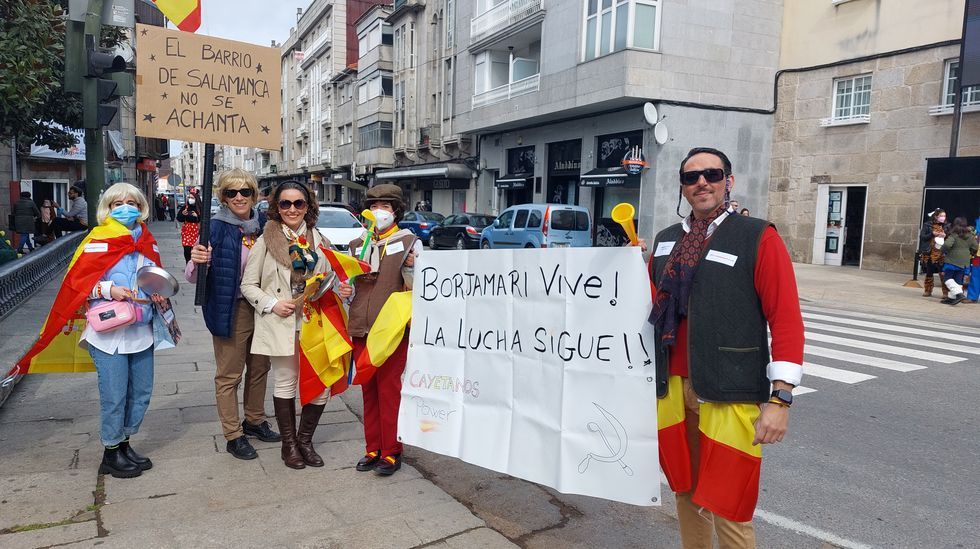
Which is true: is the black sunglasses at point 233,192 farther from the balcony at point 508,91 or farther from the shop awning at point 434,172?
the shop awning at point 434,172

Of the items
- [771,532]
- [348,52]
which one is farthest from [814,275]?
[348,52]

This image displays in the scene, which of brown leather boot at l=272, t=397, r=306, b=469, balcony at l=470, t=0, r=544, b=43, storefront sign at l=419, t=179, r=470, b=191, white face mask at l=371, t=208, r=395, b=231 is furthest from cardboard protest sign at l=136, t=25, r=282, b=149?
storefront sign at l=419, t=179, r=470, b=191

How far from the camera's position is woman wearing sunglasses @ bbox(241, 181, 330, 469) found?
4.11 m

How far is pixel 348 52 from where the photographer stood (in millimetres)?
56844

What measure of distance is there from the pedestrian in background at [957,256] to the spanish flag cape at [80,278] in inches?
557

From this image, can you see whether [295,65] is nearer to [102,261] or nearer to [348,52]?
[348,52]

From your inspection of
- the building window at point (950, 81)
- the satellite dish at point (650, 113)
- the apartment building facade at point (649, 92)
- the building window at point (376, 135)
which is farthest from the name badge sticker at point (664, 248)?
the building window at point (376, 135)

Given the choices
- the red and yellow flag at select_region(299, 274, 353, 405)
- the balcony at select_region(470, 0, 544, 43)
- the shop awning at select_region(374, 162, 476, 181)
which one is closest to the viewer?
the red and yellow flag at select_region(299, 274, 353, 405)

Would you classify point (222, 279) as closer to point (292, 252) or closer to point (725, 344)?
point (292, 252)

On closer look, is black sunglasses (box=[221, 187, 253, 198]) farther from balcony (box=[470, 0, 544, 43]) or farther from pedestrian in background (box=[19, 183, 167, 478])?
balcony (box=[470, 0, 544, 43])

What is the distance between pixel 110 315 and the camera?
3744mm

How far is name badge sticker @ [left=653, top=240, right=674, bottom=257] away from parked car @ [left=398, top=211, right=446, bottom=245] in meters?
22.3

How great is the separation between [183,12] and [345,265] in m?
2.30

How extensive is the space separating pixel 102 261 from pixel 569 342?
270 cm
